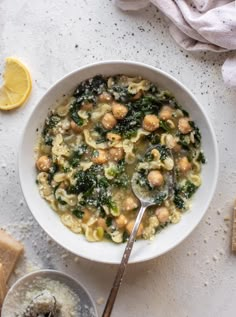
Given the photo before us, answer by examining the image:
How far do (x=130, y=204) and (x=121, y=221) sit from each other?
11cm

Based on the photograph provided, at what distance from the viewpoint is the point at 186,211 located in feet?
11.5

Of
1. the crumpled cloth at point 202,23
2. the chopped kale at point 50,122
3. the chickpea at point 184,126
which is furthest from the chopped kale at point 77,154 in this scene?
the crumpled cloth at point 202,23

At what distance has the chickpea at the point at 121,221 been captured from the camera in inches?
136

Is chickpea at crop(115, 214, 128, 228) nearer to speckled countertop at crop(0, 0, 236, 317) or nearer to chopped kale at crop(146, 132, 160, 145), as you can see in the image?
speckled countertop at crop(0, 0, 236, 317)

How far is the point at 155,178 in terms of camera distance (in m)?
3.41

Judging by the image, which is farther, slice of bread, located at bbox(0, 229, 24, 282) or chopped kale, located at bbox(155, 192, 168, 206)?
slice of bread, located at bbox(0, 229, 24, 282)

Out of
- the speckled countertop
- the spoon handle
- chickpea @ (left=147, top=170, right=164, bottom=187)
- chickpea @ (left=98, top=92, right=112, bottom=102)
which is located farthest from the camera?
the speckled countertop

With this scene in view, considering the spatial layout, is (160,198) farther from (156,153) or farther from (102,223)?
(102,223)

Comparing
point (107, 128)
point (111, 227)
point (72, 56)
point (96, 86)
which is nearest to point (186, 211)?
point (111, 227)

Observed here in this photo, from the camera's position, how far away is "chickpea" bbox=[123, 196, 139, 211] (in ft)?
11.3

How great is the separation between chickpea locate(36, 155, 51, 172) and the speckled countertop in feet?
0.69

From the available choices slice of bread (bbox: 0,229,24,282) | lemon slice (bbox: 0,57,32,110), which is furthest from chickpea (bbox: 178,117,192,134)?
slice of bread (bbox: 0,229,24,282)

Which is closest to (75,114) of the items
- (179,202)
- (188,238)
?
(179,202)

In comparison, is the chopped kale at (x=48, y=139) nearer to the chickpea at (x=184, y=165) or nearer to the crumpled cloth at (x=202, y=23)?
the chickpea at (x=184, y=165)
